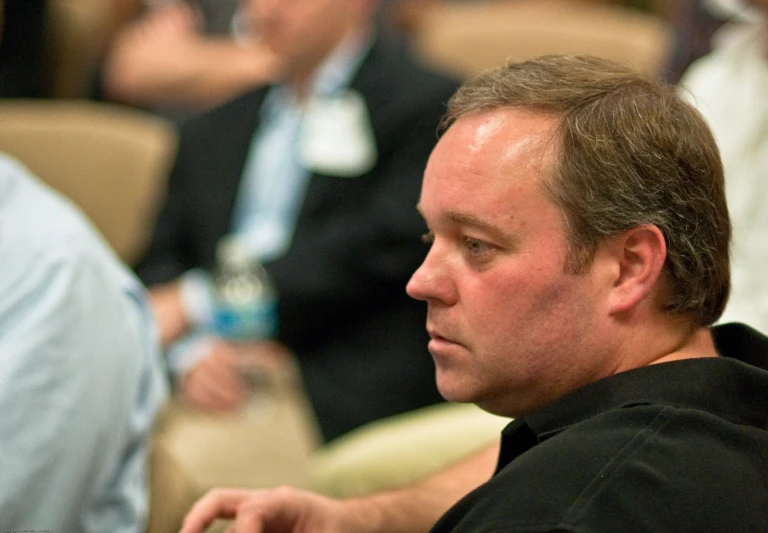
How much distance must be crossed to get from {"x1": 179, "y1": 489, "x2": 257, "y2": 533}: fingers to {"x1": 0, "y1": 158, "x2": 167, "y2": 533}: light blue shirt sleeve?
9.3 inches

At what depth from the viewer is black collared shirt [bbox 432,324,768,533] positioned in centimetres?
79

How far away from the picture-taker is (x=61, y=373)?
1.19 metres

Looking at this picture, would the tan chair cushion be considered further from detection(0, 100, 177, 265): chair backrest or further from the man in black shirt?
detection(0, 100, 177, 265): chair backrest

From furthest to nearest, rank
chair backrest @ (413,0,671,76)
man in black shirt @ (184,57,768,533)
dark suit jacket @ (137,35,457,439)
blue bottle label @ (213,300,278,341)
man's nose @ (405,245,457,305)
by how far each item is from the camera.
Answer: chair backrest @ (413,0,671,76) < blue bottle label @ (213,300,278,341) < dark suit jacket @ (137,35,457,439) < man's nose @ (405,245,457,305) < man in black shirt @ (184,57,768,533)

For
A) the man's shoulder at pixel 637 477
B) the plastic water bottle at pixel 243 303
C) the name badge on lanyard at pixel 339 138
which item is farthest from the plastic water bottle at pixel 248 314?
the man's shoulder at pixel 637 477

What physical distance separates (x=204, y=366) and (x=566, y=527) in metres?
1.80

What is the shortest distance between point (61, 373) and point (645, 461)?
27.5 inches

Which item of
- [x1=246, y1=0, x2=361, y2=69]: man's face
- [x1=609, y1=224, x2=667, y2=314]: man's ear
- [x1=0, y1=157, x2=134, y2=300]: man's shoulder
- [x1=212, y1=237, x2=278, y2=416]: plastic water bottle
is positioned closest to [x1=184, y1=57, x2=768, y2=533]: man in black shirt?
[x1=609, y1=224, x2=667, y2=314]: man's ear

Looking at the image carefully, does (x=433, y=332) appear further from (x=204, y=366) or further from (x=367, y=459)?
(x=204, y=366)

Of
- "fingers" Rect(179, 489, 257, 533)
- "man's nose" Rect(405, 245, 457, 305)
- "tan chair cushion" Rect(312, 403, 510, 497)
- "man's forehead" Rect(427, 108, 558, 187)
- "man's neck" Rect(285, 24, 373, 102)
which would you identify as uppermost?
"man's forehead" Rect(427, 108, 558, 187)

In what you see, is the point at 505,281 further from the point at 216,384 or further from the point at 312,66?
the point at 312,66

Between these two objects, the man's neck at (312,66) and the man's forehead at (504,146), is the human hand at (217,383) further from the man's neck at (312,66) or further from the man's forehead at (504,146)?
the man's forehead at (504,146)

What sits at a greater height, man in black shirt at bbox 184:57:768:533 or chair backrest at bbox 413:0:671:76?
man in black shirt at bbox 184:57:768:533

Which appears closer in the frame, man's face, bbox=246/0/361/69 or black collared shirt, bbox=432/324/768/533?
black collared shirt, bbox=432/324/768/533
